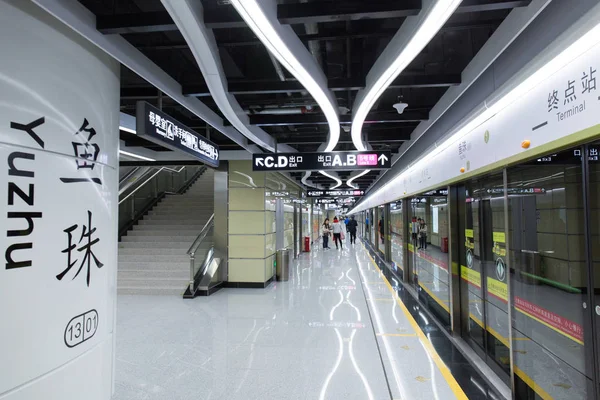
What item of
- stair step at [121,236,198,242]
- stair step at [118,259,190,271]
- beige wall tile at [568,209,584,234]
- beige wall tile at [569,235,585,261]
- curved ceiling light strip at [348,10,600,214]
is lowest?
stair step at [118,259,190,271]

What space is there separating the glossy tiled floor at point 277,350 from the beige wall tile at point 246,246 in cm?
111

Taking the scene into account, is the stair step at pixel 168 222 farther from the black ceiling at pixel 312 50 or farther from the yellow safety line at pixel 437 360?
the yellow safety line at pixel 437 360

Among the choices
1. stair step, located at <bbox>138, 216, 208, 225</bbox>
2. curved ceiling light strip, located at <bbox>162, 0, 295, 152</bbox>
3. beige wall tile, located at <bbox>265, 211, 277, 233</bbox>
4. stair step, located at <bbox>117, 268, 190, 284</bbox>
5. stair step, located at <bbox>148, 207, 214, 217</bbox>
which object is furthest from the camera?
stair step, located at <bbox>148, 207, 214, 217</bbox>

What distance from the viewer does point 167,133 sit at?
11.5 feet

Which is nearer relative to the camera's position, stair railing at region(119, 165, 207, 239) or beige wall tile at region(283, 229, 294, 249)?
stair railing at region(119, 165, 207, 239)

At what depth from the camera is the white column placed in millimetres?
1738

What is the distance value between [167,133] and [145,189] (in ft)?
25.5

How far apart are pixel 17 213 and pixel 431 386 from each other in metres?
3.46

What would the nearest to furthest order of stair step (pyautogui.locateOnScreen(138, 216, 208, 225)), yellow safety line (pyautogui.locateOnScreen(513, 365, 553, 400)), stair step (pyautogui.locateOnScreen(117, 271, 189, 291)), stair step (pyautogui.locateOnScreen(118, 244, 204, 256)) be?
yellow safety line (pyautogui.locateOnScreen(513, 365, 553, 400))
stair step (pyautogui.locateOnScreen(117, 271, 189, 291))
stair step (pyautogui.locateOnScreen(118, 244, 204, 256))
stair step (pyautogui.locateOnScreen(138, 216, 208, 225))

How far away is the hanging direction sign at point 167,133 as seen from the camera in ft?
10.0

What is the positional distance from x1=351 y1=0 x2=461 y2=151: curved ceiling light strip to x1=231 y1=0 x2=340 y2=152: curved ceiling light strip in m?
0.49

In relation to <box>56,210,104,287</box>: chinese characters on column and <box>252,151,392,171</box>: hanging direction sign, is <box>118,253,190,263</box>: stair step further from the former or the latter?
<box>56,210,104,287</box>: chinese characters on column

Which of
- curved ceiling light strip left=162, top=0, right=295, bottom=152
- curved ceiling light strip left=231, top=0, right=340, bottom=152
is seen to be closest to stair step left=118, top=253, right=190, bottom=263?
curved ceiling light strip left=162, top=0, right=295, bottom=152

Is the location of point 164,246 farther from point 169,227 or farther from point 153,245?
point 169,227
